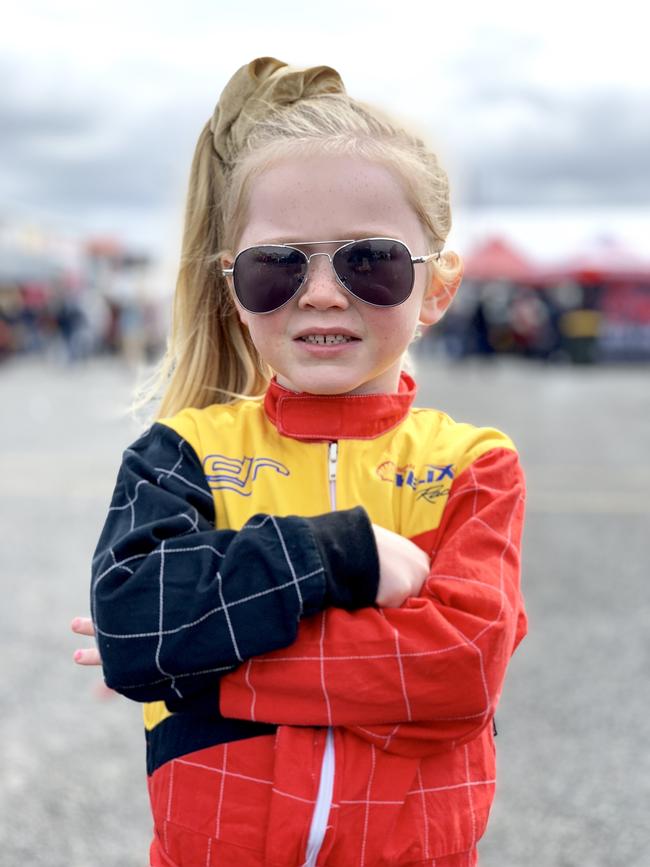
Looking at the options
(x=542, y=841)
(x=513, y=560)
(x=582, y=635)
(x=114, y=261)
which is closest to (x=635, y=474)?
(x=582, y=635)

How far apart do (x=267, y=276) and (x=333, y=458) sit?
282 mm

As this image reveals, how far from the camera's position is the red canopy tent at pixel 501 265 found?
96.2ft

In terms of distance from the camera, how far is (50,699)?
4.33 metres

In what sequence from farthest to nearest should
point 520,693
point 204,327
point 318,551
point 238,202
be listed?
1. point 520,693
2. point 204,327
3. point 238,202
4. point 318,551

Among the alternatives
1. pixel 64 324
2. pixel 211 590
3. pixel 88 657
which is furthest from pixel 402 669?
pixel 64 324

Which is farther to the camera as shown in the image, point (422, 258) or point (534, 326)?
point (534, 326)

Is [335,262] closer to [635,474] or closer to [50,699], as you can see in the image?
[50,699]

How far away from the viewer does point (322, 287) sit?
4.75ft

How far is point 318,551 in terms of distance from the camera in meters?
1.34

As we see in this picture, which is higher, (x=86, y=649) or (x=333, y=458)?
(x=333, y=458)

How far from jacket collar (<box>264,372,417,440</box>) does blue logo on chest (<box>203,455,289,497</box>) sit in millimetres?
56

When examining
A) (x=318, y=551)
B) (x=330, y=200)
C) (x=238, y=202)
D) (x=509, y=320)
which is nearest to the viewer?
(x=318, y=551)

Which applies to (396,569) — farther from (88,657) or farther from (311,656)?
(88,657)

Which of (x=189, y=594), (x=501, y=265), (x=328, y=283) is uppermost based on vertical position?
(x=328, y=283)
